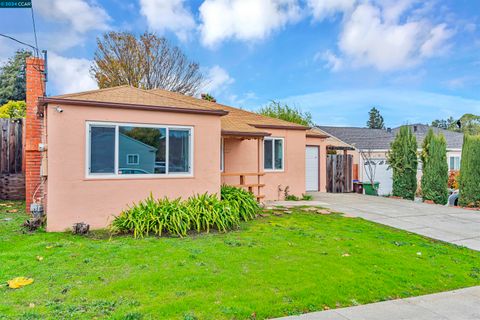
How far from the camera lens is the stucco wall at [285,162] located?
41.7ft

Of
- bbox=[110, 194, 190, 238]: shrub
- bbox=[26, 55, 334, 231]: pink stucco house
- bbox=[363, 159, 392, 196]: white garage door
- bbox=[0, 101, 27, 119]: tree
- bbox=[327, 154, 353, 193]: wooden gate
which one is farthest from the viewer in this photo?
bbox=[0, 101, 27, 119]: tree

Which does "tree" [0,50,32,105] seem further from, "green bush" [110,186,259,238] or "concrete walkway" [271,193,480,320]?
"concrete walkway" [271,193,480,320]

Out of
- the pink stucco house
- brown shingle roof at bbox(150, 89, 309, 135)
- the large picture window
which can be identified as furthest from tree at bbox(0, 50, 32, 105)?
the large picture window

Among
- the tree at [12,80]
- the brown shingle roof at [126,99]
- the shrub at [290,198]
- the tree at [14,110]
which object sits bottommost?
the shrub at [290,198]

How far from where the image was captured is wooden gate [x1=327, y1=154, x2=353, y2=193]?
17234 mm

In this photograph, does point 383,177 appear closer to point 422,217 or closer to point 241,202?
point 422,217

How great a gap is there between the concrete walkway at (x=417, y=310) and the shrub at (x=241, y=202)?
5.01 m

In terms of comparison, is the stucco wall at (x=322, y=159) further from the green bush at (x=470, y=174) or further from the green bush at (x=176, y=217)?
the green bush at (x=176, y=217)

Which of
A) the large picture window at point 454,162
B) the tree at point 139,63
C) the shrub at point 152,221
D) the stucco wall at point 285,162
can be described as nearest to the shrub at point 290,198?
the stucco wall at point 285,162

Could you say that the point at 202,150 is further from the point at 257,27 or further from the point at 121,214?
the point at 257,27

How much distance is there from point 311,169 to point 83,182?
36.5 feet

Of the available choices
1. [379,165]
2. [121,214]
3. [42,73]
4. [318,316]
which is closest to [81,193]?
[121,214]

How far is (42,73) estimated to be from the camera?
10008 mm

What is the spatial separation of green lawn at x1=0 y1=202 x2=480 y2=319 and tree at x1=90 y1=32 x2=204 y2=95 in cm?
1879
